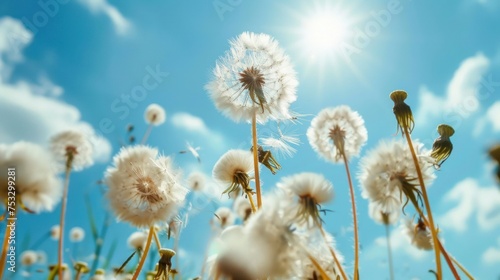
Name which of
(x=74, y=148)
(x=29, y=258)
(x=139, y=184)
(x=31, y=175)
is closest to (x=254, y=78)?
(x=139, y=184)

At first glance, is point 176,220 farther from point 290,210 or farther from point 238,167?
point 290,210

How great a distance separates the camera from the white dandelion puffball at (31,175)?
178 cm

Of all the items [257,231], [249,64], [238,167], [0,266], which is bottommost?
[0,266]

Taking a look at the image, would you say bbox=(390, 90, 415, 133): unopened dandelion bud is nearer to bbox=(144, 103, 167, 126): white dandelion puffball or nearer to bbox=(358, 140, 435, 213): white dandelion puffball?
bbox=(358, 140, 435, 213): white dandelion puffball

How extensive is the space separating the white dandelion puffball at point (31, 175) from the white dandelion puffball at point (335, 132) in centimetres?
187

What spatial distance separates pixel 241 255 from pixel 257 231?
0.09 meters

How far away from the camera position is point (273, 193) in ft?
4.67

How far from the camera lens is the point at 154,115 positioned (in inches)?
366

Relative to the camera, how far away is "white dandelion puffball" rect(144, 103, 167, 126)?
9203mm

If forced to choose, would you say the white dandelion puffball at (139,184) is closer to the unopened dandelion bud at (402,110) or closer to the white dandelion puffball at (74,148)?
the unopened dandelion bud at (402,110)

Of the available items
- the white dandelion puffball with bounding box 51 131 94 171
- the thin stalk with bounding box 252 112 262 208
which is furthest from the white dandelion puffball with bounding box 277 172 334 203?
the white dandelion puffball with bounding box 51 131 94 171

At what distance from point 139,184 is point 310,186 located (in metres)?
0.91

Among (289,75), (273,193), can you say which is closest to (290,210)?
(273,193)

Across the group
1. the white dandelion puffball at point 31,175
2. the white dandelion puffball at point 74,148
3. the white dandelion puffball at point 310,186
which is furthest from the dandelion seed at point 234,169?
the white dandelion puffball at point 74,148
